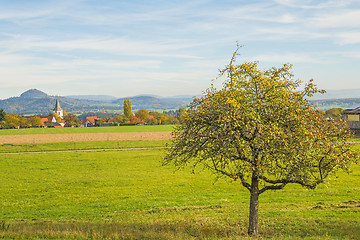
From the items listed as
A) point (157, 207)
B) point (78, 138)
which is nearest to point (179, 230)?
point (157, 207)

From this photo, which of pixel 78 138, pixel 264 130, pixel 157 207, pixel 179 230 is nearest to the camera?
pixel 264 130

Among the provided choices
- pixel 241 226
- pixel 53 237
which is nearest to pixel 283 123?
pixel 241 226

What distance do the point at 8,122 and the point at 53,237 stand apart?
180 metres

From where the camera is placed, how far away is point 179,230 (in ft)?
49.2

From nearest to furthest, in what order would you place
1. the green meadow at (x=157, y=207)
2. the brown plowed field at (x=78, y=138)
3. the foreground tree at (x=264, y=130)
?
the foreground tree at (x=264, y=130), the green meadow at (x=157, y=207), the brown plowed field at (x=78, y=138)

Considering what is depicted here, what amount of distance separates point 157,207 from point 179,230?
5.91 m

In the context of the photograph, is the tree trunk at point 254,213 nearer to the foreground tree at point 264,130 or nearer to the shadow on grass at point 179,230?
the shadow on grass at point 179,230

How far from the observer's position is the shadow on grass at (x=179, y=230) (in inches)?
530

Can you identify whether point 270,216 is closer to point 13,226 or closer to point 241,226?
point 241,226

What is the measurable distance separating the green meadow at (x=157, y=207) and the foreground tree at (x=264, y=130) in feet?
10.8

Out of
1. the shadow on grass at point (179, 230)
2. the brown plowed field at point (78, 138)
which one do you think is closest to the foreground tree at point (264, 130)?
the shadow on grass at point (179, 230)

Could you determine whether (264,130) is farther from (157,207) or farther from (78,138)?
(78,138)

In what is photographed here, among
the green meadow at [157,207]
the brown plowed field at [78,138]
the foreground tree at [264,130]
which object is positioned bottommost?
the green meadow at [157,207]

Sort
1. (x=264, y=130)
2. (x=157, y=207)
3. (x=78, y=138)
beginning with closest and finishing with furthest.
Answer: (x=264, y=130), (x=157, y=207), (x=78, y=138)
